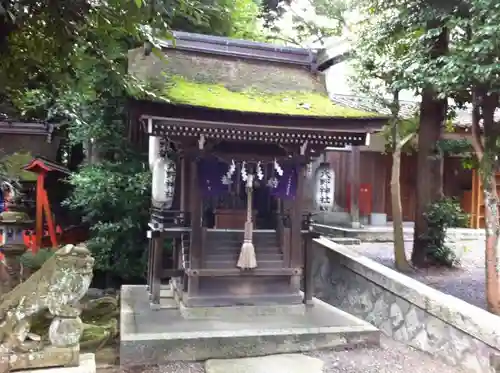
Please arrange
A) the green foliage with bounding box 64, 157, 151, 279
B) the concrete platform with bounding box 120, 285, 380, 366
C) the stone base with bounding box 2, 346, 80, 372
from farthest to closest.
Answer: the green foliage with bounding box 64, 157, 151, 279 → the concrete platform with bounding box 120, 285, 380, 366 → the stone base with bounding box 2, 346, 80, 372

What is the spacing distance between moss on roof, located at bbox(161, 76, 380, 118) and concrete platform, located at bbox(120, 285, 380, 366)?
3.17m

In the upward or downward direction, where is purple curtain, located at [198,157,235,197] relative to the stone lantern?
upward

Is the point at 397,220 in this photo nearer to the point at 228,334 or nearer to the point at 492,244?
the point at 492,244

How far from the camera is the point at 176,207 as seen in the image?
7.99m

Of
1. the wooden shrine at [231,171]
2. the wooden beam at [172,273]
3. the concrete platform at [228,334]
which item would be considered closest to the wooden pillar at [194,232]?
the wooden shrine at [231,171]

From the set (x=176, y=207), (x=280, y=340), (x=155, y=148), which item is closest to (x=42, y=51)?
(x=155, y=148)

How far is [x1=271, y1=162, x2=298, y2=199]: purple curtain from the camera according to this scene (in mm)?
7230

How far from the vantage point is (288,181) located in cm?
726

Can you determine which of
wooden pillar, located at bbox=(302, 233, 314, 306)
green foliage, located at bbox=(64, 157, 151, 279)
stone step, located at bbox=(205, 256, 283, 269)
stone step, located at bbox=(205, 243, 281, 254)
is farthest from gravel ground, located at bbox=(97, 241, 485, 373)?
green foliage, located at bbox=(64, 157, 151, 279)

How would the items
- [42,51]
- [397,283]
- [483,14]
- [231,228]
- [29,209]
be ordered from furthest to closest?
[29,209]
[231,228]
[397,283]
[483,14]
[42,51]

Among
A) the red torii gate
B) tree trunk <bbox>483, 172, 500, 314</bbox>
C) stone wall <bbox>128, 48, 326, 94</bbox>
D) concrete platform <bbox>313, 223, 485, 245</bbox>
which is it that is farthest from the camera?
concrete platform <bbox>313, 223, 485, 245</bbox>

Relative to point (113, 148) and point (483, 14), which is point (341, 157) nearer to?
point (113, 148)

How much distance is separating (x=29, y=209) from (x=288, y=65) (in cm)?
877

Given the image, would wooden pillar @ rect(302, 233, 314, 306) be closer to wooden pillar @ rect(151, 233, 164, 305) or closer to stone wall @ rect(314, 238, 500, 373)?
stone wall @ rect(314, 238, 500, 373)
